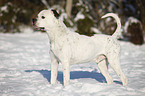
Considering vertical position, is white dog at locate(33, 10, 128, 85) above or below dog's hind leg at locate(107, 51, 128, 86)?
above

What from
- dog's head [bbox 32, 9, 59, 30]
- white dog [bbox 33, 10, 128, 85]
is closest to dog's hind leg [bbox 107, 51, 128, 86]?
white dog [bbox 33, 10, 128, 85]

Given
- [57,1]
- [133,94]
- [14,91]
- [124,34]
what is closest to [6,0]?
[57,1]

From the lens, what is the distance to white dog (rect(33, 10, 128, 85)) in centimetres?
404

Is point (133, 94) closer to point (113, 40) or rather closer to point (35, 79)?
point (113, 40)

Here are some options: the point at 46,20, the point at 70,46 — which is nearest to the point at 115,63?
the point at 70,46

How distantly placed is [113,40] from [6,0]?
48.2ft

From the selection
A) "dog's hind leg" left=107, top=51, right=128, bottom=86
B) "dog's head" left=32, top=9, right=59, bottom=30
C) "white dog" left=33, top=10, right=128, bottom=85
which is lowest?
"dog's hind leg" left=107, top=51, right=128, bottom=86

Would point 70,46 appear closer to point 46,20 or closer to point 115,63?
point 46,20

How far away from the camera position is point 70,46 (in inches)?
161

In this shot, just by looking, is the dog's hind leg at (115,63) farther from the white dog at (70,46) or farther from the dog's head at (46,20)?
the dog's head at (46,20)

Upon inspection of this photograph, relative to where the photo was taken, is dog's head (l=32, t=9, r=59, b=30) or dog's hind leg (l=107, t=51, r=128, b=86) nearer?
dog's head (l=32, t=9, r=59, b=30)

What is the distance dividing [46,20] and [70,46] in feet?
2.53

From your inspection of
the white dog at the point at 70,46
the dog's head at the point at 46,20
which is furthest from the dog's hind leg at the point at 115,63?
the dog's head at the point at 46,20

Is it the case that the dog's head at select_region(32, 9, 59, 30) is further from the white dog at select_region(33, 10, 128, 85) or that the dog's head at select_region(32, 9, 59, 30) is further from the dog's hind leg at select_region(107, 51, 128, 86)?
the dog's hind leg at select_region(107, 51, 128, 86)
